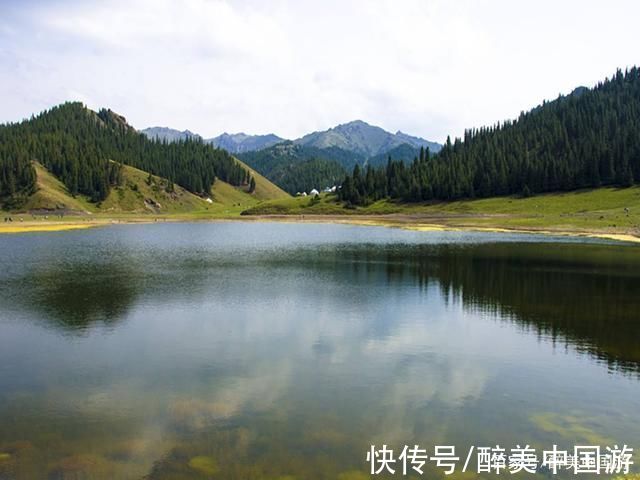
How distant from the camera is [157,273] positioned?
2419 inches

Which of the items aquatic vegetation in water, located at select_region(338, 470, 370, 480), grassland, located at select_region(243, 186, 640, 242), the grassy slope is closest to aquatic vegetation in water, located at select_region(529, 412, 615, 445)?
aquatic vegetation in water, located at select_region(338, 470, 370, 480)

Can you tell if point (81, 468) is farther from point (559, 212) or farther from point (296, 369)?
point (559, 212)

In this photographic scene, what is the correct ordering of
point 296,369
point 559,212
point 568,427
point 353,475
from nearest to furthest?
point 353,475 → point 568,427 → point 296,369 → point 559,212

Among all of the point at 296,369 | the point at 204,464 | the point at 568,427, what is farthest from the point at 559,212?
the point at 204,464

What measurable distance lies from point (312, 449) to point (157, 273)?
4714cm

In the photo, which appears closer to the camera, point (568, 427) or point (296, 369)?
point (568, 427)

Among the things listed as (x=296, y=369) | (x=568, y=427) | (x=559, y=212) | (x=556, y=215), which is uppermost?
(x=559, y=212)

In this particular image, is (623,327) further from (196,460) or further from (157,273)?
(157,273)

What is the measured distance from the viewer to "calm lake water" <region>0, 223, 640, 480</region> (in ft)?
61.4

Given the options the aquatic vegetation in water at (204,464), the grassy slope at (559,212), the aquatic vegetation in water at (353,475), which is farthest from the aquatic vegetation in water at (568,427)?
the grassy slope at (559,212)

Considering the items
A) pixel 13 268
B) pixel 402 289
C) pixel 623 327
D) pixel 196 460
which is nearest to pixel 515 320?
pixel 623 327

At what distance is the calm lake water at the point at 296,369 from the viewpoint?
61.4 feet

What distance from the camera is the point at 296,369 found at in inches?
1091

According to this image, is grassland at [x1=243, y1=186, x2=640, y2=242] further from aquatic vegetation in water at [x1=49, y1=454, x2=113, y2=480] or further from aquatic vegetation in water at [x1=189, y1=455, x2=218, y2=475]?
aquatic vegetation in water at [x1=49, y1=454, x2=113, y2=480]
